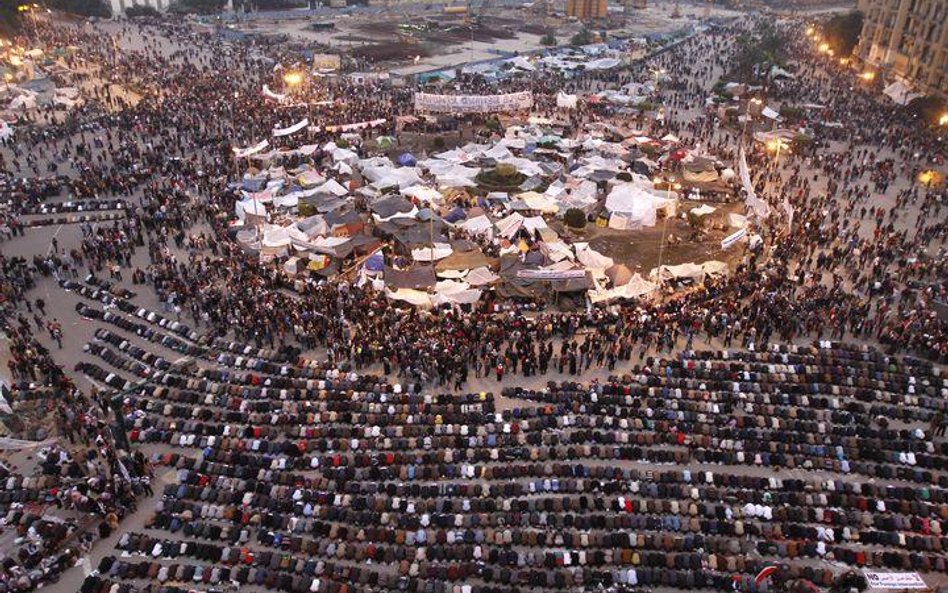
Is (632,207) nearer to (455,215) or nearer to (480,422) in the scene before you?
(455,215)

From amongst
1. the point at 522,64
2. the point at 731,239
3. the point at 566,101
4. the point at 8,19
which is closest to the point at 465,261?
the point at 731,239

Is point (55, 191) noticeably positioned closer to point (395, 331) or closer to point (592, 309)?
point (395, 331)

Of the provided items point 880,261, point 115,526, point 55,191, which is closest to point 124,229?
point 55,191

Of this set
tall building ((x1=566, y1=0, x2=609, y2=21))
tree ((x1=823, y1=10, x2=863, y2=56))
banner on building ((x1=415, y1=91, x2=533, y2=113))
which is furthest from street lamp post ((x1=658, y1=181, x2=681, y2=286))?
tall building ((x1=566, y1=0, x2=609, y2=21))

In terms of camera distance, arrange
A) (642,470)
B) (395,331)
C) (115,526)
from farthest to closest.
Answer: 1. (395,331)
2. (642,470)
3. (115,526)

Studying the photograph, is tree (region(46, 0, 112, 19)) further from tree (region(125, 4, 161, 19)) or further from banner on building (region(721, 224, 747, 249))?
banner on building (region(721, 224, 747, 249))

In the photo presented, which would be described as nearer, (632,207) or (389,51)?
(632,207)

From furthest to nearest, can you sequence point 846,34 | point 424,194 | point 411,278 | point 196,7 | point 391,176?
point 196,7, point 846,34, point 391,176, point 424,194, point 411,278
